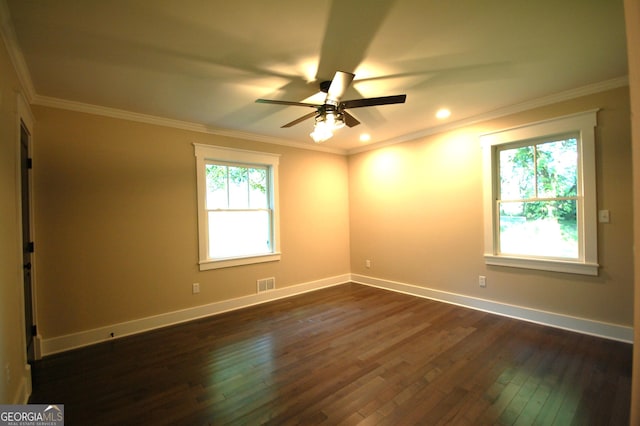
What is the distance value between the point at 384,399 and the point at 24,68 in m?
3.88

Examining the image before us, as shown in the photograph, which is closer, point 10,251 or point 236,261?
point 10,251

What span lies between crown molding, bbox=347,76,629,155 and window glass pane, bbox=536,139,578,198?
0.48 m

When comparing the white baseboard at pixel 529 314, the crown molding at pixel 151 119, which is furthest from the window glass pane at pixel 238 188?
the white baseboard at pixel 529 314

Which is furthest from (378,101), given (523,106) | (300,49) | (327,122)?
(523,106)

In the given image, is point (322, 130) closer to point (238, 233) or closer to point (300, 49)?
point (300, 49)

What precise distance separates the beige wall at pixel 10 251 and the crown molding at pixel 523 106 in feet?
14.5

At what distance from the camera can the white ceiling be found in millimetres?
1763

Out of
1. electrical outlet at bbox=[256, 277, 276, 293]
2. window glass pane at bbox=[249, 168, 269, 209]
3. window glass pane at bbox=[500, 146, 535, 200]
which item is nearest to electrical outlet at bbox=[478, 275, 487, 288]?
window glass pane at bbox=[500, 146, 535, 200]

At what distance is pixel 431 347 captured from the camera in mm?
2795

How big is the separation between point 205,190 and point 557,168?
441cm

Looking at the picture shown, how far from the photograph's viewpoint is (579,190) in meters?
3.07

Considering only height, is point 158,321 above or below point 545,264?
below

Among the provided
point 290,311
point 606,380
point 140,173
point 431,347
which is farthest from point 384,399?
point 140,173

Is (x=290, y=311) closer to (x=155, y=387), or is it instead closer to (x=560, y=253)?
(x=155, y=387)
